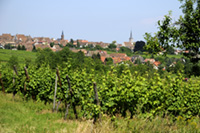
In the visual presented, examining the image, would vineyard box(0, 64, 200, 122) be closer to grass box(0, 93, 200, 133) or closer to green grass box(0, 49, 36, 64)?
grass box(0, 93, 200, 133)

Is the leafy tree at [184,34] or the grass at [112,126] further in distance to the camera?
the leafy tree at [184,34]

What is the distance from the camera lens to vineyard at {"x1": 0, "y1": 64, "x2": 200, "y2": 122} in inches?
291

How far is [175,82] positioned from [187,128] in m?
3.49

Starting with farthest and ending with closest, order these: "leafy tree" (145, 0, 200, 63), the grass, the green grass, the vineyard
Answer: the green grass < "leafy tree" (145, 0, 200, 63) < the vineyard < the grass

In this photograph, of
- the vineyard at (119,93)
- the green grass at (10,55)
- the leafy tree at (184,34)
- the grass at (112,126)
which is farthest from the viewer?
the green grass at (10,55)

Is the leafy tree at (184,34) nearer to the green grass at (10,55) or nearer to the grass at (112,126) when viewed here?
the grass at (112,126)

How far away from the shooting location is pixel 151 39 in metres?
15.4

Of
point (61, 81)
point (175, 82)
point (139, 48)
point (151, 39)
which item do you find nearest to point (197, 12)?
point (151, 39)

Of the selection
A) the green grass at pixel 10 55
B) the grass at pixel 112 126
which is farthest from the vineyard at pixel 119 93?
the green grass at pixel 10 55

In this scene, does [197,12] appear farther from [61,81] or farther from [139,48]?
[139,48]

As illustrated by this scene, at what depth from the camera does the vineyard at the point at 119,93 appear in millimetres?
7391

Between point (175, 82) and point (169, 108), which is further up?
point (175, 82)

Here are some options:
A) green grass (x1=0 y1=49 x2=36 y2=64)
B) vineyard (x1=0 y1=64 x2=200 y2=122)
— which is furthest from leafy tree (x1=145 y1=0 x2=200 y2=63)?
green grass (x1=0 y1=49 x2=36 y2=64)

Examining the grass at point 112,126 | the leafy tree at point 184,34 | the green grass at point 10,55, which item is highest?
the leafy tree at point 184,34
